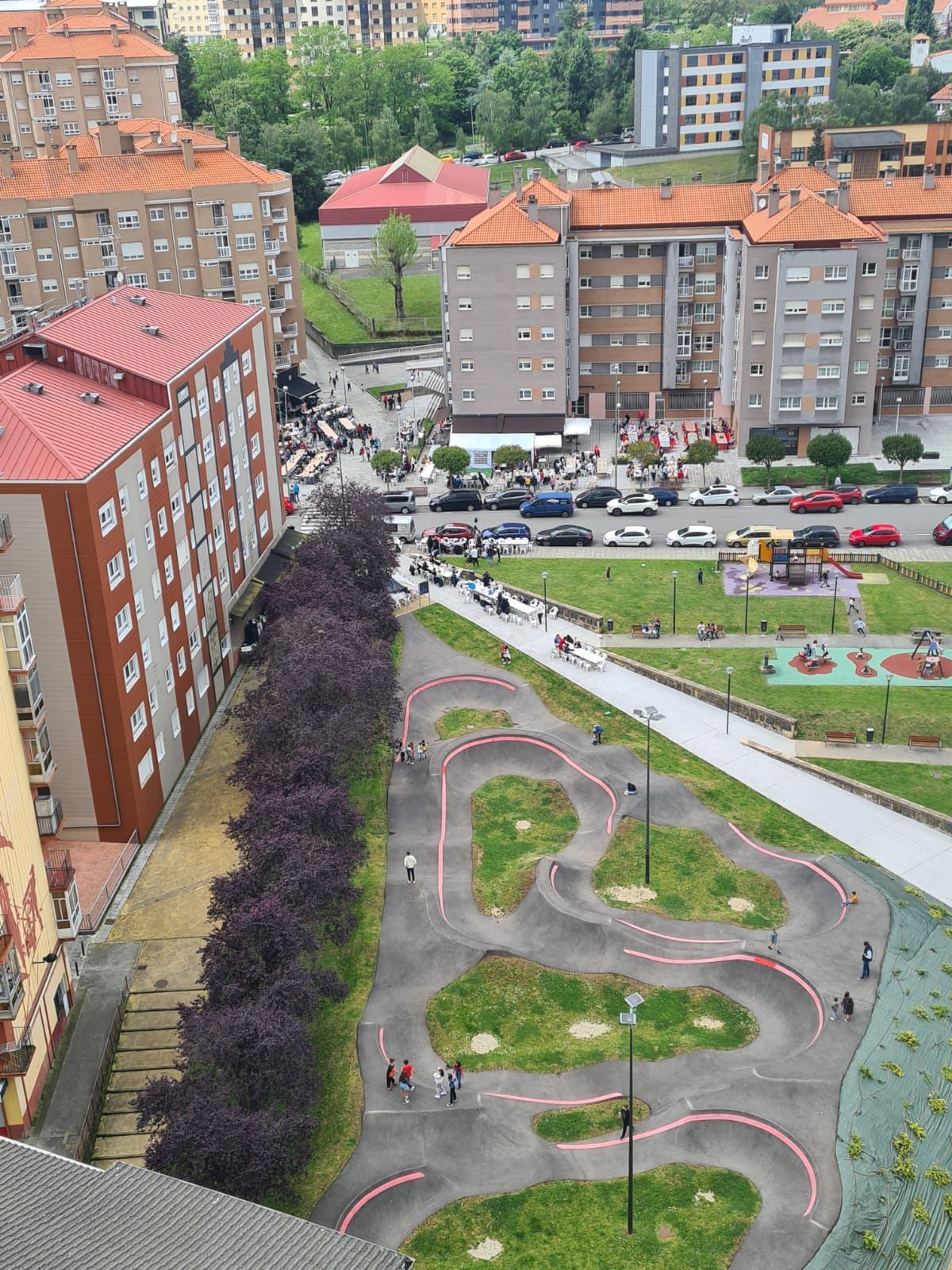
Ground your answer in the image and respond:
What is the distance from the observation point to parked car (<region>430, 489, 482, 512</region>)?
91.1 m

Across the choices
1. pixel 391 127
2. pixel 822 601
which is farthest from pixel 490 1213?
pixel 391 127

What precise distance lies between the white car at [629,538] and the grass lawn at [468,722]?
77.2 ft

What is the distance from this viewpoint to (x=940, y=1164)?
1433 inches

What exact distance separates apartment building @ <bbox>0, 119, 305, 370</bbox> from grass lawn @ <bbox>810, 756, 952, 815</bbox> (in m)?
58.2

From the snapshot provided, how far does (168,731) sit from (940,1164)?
114ft

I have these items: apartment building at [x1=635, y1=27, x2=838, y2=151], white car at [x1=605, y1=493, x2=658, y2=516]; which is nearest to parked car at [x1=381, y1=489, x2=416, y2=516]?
white car at [x1=605, y1=493, x2=658, y2=516]

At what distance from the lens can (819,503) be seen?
88.2 metres

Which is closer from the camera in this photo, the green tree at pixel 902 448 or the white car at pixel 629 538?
the white car at pixel 629 538

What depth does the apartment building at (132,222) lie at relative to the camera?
101 metres

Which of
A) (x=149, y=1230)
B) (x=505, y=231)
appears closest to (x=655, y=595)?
(x=505, y=231)

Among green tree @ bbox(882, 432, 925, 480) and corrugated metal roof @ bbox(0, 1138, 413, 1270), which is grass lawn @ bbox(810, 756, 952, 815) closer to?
green tree @ bbox(882, 432, 925, 480)

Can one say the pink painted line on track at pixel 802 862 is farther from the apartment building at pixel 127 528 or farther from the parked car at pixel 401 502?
the parked car at pixel 401 502

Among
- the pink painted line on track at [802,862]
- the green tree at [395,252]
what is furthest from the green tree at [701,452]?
the green tree at [395,252]

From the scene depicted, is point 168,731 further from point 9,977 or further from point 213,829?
point 9,977
